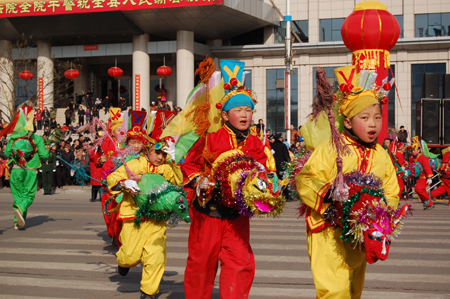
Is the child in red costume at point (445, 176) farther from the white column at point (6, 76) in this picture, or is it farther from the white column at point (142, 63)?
the white column at point (6, 76)

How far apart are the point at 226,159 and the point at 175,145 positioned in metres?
0.85

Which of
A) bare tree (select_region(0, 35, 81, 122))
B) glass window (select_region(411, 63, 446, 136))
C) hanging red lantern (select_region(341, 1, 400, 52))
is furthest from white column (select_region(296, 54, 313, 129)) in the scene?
hanging red lantern (select_region(341, 1, 400, 52))

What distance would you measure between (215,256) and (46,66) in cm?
3794

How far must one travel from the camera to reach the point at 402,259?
7531mm

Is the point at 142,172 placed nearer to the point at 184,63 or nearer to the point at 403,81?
the point at 184,63

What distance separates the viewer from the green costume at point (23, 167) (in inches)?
424

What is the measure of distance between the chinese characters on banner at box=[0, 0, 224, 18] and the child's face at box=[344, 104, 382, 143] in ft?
100

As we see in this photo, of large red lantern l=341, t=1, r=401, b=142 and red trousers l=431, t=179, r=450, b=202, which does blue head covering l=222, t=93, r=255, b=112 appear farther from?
large red lantern l=341, t=1, r=401, b=142

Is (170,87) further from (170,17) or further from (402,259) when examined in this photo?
(402,259)

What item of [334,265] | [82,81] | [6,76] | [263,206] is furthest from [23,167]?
[82,81]

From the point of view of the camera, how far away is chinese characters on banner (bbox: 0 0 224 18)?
34312mm

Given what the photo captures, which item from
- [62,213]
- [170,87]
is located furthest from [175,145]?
[170,87]

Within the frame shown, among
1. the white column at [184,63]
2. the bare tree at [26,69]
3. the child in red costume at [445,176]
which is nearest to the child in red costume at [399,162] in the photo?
the child in red costume at [445,176]

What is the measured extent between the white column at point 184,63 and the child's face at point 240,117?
32.2m
